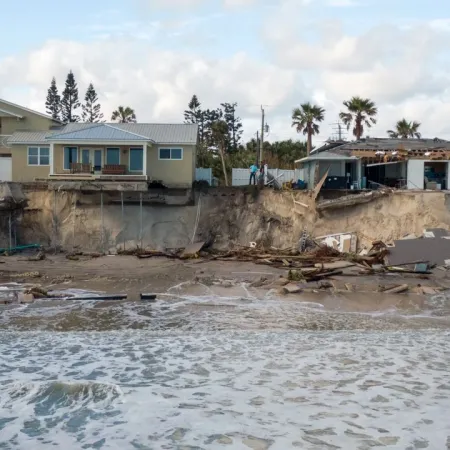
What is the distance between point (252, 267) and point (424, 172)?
535 inches

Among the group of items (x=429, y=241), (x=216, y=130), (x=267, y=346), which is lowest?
(x=267, y=346)

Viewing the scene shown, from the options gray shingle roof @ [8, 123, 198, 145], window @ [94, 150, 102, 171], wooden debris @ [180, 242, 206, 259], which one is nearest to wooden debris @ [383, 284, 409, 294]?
wooden debris @ [180, 242, 206, 259]

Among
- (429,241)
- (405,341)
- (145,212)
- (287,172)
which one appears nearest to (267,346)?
(405,341)

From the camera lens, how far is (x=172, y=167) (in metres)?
34.8

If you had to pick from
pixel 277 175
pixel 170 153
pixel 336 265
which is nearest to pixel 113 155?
pixel 170 153

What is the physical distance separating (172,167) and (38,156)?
8.13m

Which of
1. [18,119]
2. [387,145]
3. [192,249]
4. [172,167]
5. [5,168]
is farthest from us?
[18,119]

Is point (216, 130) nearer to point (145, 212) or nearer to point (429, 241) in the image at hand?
point (145, 212)

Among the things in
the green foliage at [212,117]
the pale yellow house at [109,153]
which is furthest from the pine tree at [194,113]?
the pale yellow house at [109,153]

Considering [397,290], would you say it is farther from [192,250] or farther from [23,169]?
[23,169]

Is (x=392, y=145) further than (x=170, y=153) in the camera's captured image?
Yes

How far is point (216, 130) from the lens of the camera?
186ft

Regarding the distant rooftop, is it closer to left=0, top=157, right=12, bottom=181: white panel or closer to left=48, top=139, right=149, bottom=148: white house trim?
left=48, top=139, right=149, bottom=148: white house trim

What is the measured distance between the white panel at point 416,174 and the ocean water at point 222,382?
1727cm
